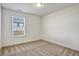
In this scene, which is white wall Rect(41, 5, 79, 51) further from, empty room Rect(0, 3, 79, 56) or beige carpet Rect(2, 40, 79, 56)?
beige carpet Rect(2, 40, 79, 56)

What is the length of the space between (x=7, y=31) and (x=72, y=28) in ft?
5.60

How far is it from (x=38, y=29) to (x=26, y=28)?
0.30 metres

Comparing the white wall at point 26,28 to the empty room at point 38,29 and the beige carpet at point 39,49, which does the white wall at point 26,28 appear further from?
the beige carpet at point 39,49

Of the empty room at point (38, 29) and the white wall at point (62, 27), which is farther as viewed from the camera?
the white wall at point (62, 27)

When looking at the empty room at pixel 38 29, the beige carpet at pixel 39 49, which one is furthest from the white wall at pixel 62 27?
the beige carpet at pixel 39 49

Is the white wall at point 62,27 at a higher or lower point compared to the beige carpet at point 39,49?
higher

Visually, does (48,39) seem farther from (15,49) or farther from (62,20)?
(15,49)

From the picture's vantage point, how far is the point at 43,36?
1.66 meters

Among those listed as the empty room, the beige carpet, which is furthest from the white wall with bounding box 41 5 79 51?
the beige carpet

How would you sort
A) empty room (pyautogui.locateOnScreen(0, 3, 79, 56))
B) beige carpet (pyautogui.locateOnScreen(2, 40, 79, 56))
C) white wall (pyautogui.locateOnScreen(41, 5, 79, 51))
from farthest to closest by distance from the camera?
1. white wall (pyautogui.locateOnScreen(41, 5, 79, 51))
2. beige carpet (pyautogui.locateOnScreen(2, 40, 79, 56))
3. empty room (pyautogui.locateOnScreen(0, 3, 79, 56))

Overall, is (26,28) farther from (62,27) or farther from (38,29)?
(62,27)

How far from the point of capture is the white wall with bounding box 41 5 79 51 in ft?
5.56

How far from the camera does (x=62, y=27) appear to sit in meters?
1.90

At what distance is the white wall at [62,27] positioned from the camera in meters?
1.69
